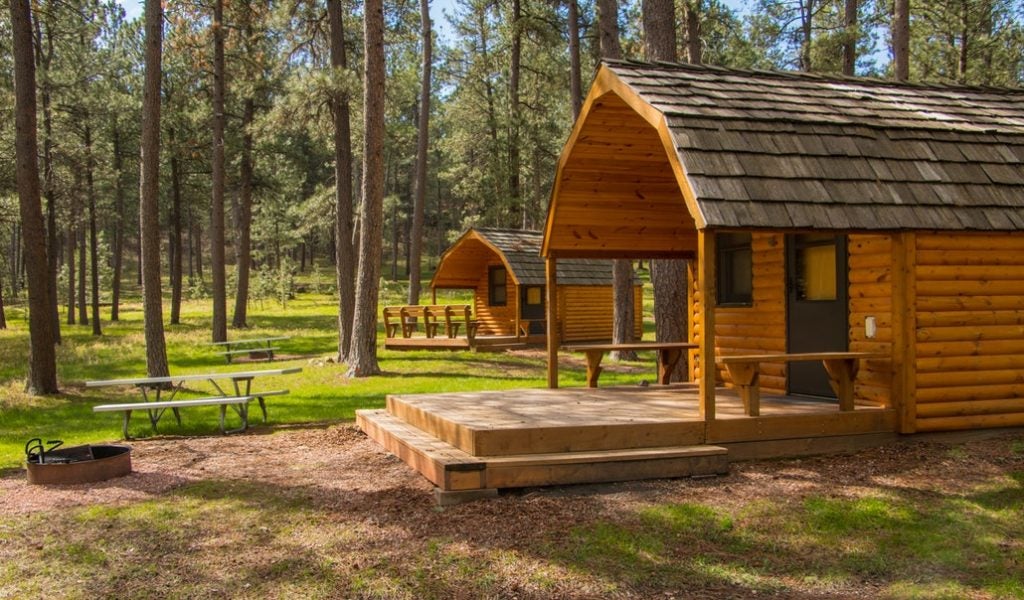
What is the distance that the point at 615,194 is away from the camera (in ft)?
34.0

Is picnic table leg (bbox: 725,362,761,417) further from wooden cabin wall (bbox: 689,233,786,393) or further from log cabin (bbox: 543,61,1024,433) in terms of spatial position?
wooden cabin wall (bbox: 689,233,786,393)

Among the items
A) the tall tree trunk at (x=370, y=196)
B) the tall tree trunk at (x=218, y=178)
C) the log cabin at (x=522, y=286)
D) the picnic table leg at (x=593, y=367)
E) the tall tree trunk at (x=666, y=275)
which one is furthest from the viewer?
the log cabin at (x=522, y=286)

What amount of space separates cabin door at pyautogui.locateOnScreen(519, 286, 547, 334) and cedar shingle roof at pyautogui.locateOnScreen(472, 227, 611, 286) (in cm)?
89

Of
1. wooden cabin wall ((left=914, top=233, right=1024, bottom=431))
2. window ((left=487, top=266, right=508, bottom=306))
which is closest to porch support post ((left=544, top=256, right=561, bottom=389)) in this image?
wooden cabin wall ((left=914, top=233, right=1024, bottom=431))

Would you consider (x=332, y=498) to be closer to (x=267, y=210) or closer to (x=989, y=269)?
(x=989, y=269)

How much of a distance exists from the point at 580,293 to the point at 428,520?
20.7 metres

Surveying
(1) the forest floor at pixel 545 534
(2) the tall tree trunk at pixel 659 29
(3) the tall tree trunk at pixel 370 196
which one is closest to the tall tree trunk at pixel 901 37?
(2) the tall tree trunk at pixel 659 29

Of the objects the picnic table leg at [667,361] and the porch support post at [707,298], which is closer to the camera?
the porch support post at [707,298]

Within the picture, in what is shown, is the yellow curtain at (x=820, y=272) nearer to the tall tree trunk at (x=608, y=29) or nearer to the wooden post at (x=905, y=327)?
the wooden post at (x=905, y=327)

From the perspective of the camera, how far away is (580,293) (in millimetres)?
26688

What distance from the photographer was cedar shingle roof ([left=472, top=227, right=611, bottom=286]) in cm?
2414

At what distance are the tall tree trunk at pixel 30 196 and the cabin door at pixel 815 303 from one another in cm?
1155

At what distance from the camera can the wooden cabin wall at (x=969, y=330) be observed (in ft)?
27.0

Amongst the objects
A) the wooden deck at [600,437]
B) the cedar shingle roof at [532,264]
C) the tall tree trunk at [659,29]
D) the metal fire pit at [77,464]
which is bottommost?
the metal fire pit at [77,464]
